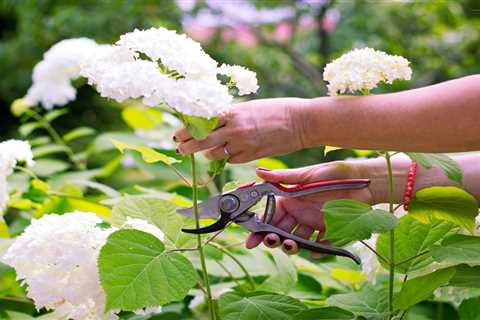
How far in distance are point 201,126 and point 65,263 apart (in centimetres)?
29

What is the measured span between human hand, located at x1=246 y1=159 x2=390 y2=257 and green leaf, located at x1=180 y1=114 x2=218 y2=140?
290mm

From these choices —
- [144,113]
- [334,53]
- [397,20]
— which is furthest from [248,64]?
[144,113]

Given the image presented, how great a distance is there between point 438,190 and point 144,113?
1532mm

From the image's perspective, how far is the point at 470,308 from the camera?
123cm

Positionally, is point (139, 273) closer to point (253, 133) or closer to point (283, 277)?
point (253, 133)

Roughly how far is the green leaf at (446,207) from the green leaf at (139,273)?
335 mm

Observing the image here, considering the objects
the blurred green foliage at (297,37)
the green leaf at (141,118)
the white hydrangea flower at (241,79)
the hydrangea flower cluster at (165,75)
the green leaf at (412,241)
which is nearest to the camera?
the hydrangea flower cluster at (165,75)

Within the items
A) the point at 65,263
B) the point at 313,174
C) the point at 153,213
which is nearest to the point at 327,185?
the point at 313,174

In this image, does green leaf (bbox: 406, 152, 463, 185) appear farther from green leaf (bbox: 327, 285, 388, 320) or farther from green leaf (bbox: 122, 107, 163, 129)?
green leaf (bbox: 122, 107, 163, 129)

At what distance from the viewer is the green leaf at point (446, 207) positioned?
1.10 meters

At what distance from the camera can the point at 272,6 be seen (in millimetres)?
3971

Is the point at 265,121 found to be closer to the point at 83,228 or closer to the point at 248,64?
the point at 83,228

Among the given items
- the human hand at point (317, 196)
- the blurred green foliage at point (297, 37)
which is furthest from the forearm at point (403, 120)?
the blurred green foliage at point (297, 37)

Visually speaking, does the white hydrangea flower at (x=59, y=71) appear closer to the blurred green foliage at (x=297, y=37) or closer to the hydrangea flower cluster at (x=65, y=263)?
the hydrangea flower cluster at (x=65, y=263)
